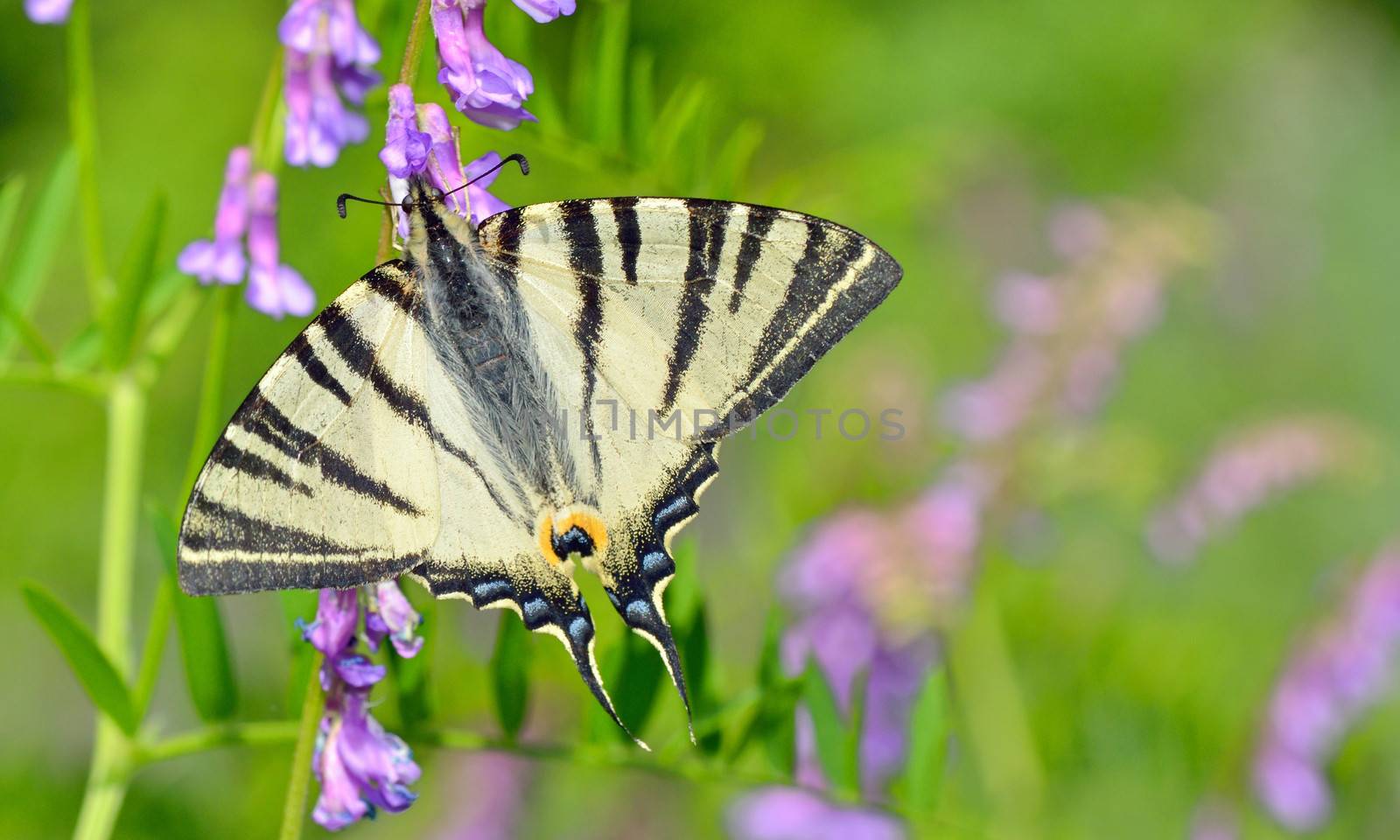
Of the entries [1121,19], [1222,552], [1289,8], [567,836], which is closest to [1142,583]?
[1222,552]

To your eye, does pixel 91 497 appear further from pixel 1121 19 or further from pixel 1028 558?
pixel 1121 19

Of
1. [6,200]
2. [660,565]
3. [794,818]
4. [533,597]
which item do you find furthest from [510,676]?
[794,818]

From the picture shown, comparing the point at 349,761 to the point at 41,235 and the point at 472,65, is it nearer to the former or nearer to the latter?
the point at 472,65

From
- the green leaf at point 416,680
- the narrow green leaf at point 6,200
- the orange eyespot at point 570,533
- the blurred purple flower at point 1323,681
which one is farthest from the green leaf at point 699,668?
the blurred purple flower at point 1323,681

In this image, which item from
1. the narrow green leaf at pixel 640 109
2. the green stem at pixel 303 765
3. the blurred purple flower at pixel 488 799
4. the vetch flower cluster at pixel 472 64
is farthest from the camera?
the blurred purple flower at pixel 488 799

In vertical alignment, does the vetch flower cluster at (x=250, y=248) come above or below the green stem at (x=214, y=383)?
above

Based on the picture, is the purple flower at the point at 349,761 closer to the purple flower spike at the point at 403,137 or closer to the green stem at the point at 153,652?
the green stem at the point at 153,652
